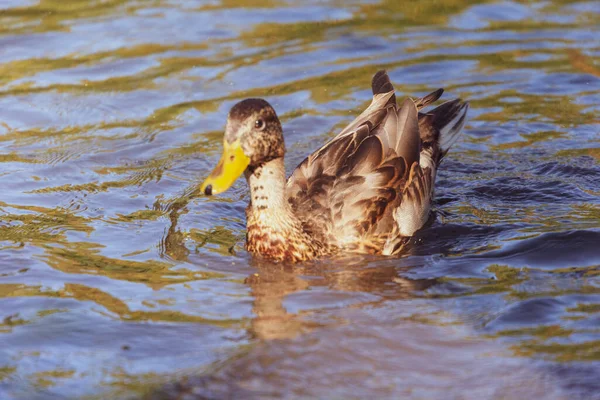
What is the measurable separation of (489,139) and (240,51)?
152 inches

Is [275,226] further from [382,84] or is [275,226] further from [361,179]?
[382,84]

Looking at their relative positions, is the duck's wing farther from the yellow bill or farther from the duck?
the yellow bill

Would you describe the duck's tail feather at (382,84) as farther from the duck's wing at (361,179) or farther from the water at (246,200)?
the water at (246,200)

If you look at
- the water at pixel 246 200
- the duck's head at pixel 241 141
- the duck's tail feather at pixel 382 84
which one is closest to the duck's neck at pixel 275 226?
the water at pixel 246 200

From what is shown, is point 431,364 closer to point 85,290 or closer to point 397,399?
point 397,399

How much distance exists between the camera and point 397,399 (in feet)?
15.2

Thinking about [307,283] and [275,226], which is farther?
[275,226]

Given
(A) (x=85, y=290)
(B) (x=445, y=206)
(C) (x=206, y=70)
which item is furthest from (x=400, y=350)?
(C) (x=206, y=70)

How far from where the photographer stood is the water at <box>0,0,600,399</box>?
16.4ft

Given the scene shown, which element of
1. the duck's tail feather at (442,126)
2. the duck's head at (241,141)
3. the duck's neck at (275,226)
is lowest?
the duck's neck at (275,226)

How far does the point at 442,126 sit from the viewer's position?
821 cm

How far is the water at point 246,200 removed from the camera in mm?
4988

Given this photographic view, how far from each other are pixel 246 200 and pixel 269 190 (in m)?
1.49

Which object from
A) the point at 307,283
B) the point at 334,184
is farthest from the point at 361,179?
the point at 307,283
